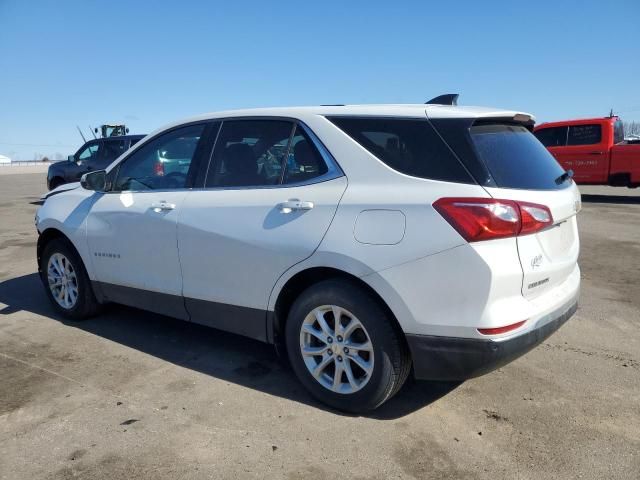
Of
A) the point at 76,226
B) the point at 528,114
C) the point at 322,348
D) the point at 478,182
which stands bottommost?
the point at 322,348

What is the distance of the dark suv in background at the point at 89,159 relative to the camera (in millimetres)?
13852

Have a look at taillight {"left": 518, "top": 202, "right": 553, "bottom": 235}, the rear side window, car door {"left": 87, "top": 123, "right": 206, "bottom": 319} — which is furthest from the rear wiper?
car door {"left": 87, "top": 123, "right": 206, "bottom": 319}

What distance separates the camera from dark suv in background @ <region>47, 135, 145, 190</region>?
13852 millimetres

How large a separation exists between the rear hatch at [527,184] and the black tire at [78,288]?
336 centimetres

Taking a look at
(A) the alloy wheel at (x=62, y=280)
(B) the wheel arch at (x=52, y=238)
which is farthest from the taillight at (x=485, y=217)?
(A) the alloy wheel at (x=62, y=280)

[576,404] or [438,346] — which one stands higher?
[438,346]

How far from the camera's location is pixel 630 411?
10.0 feet

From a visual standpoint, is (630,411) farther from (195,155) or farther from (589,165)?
(589,165)

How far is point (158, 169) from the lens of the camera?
4.07m

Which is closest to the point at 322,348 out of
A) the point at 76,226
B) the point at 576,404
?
the point at 576,404

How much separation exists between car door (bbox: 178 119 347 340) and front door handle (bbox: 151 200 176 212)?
0.13 meters

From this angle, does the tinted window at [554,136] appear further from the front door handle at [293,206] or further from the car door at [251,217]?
the front door handle at [293,206]

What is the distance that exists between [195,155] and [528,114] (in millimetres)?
2300

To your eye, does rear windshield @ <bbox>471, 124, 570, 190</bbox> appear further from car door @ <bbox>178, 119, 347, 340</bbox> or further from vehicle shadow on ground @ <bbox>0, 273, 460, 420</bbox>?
vehicle shadow on ground @ <bbox>0, 273, 460, 420</bbox>
